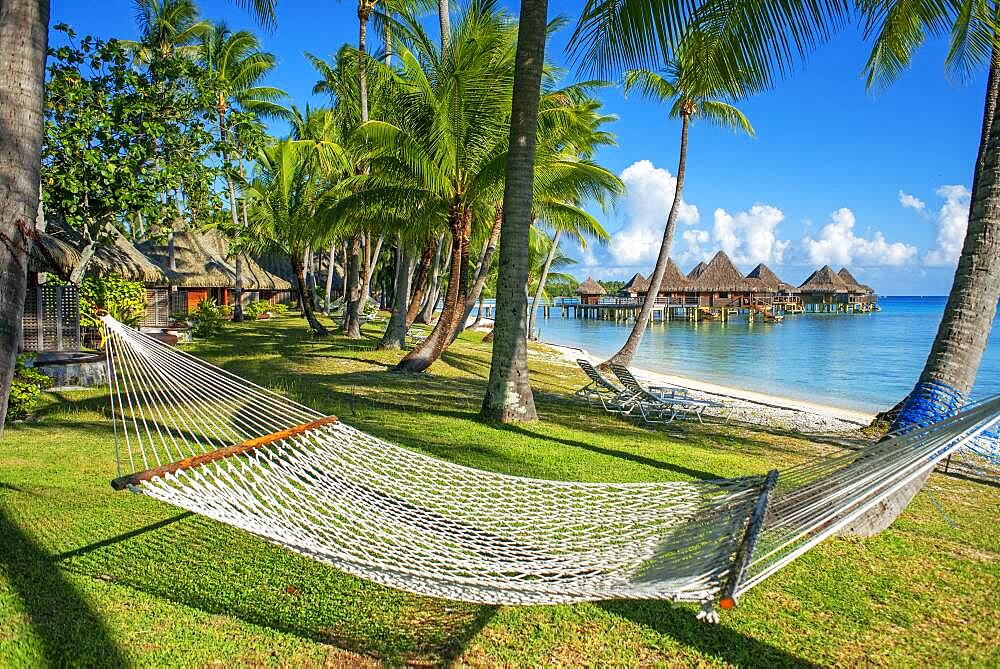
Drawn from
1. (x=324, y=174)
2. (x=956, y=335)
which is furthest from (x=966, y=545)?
(x=324, y=174)

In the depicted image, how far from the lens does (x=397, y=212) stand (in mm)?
9086

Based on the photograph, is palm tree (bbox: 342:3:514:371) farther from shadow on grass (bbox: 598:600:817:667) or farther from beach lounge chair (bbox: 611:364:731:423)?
shadow on grass (bbox: 598:600:817:667)

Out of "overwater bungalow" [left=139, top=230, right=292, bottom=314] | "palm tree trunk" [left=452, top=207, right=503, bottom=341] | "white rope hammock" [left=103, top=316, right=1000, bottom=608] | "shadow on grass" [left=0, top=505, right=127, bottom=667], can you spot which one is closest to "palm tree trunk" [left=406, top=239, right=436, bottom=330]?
"palm tree trunk" [left=452, top=207, right=503, bottom=341]

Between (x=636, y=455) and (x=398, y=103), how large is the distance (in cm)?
604

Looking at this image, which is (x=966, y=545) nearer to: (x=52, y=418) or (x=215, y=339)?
(x=52, y=418)

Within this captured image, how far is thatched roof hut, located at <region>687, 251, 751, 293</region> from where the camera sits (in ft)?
134

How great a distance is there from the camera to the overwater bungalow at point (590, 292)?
5181 cm

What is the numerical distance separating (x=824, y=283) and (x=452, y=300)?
48.8 meters

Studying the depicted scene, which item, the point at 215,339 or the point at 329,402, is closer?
the point at 329,402

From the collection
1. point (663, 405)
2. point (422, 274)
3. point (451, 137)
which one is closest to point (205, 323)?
point (422, 274)

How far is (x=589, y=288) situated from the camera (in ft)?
171

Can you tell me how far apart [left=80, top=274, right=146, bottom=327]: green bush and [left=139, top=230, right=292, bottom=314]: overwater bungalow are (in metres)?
8.68

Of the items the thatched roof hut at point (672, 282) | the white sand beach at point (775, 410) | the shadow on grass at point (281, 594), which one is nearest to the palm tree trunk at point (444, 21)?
the white sand beach at point (775, 410)

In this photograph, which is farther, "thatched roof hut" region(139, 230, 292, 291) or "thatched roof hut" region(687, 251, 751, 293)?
"thatched roof hut" region(687, 251, 751, 293)
